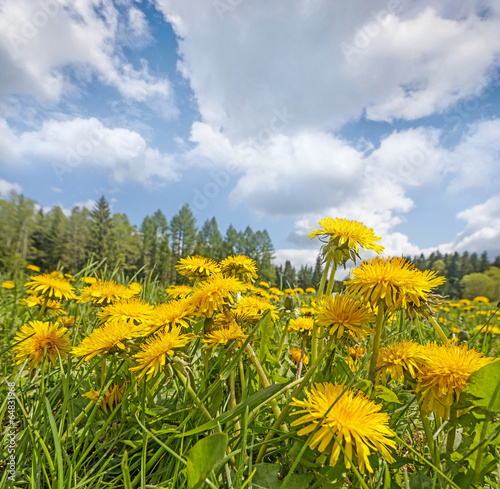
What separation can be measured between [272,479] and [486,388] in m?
0.57

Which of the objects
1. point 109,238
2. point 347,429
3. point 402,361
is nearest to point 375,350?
point 402,361

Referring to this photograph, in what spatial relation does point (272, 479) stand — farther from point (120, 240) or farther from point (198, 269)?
point (120, 240)

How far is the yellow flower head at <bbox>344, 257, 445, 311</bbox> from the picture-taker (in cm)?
87

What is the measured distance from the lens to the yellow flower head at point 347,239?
3.95ft

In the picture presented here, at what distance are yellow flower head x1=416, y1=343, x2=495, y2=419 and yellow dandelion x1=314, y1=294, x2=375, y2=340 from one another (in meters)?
0.17

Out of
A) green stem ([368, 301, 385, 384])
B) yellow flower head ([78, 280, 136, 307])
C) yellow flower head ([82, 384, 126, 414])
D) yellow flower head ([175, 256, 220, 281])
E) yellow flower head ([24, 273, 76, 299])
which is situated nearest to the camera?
green stem ([368, 301, 385, 384])

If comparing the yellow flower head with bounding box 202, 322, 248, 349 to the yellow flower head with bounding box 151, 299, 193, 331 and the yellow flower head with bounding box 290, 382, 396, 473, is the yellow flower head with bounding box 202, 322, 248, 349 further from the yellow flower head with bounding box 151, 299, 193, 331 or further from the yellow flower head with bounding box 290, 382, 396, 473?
the yellow flower head with bounding box 290, 382, 396, 473

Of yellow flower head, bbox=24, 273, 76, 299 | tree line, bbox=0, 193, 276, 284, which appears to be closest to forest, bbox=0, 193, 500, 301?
tree line, bbox=0, 193, 276, 284

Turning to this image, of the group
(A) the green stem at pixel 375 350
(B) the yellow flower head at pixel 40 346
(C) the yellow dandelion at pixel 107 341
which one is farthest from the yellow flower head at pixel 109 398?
(A) the green stem at pixel 375 350

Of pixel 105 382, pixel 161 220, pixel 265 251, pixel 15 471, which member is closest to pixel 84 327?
pixel 105 382

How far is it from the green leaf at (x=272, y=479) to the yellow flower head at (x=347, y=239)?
76cm

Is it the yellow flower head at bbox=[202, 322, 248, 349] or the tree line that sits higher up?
the tree line

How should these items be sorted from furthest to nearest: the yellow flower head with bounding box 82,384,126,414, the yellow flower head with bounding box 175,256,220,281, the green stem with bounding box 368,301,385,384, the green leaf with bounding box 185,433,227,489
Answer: the yellow flower head with bounding box 175,256,220,281 < the yellow flower head with bounding box 82,384,126,414 < the green stem with bounding box 368,301,385,384 < the green leaf with bounding box 185,433,227,489

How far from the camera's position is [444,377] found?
2.45ft
